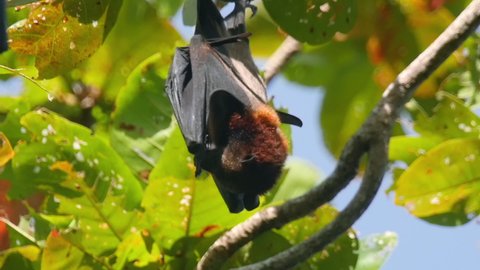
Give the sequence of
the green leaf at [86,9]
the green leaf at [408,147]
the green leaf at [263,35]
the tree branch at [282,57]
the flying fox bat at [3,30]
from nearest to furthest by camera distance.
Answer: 1. the flying fox bat at [3,30]
2. the green leaf at [86,9]
3. the green leaf at [408,147]
4. the tree branch at [282,57]
5. the green leaf at [263,35]

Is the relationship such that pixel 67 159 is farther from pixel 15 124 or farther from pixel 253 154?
pixel 253 154

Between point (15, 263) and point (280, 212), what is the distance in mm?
964

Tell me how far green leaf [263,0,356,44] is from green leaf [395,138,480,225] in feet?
1.76

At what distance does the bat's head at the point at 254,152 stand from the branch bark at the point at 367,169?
0.25 metres

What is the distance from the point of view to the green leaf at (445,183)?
3.86 metres

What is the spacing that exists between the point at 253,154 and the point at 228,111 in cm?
28

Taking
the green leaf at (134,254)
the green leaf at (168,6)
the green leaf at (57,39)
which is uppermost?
the green leaf at (57,39)

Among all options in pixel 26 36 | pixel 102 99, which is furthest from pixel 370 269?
pixel 102 99

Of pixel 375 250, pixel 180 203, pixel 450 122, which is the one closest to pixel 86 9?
pixel 180 203

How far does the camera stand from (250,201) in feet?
12.0

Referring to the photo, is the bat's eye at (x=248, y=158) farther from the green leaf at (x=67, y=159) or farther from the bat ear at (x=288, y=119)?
the green leaf at (x=67, y=159)

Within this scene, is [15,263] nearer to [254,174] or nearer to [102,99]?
[254,174]

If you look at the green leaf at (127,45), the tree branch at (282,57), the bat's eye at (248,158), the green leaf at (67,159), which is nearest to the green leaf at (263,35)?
the tree branch at (282,57)

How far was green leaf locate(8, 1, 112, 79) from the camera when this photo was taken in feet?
11.3
